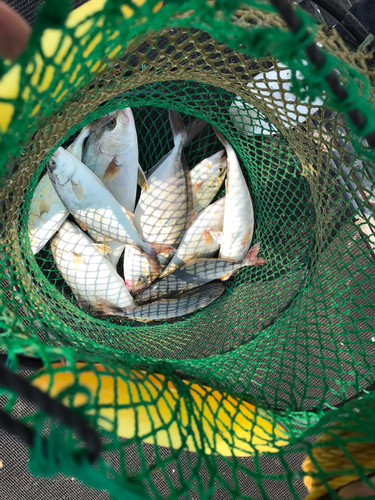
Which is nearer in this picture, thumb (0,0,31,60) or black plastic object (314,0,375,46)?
thumb (0,0,31,60)

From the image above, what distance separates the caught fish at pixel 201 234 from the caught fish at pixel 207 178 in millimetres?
88

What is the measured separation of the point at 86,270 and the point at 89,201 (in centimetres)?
31

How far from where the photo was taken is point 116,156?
1.51 m

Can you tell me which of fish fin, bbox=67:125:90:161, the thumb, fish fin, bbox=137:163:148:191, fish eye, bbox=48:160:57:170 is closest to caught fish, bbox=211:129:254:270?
fish fin, bbox=137:163:148:191

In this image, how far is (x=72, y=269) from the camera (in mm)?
1466

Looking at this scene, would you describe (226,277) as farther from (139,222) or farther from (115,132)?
(115,132)

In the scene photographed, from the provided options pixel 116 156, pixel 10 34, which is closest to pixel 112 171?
pixel 116 156

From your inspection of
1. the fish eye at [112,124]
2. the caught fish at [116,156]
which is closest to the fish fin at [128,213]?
the caught fish at [116,156]

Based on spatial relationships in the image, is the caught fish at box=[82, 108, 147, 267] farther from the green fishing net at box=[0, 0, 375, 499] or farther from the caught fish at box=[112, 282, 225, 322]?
the caught fish at box=[112, 282, 225, 322]

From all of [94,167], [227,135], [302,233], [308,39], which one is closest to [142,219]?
[94,167]

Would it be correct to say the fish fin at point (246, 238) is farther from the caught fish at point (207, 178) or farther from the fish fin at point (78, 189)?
the fish fin at point (78, 189)

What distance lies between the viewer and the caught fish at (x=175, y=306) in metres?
1.52

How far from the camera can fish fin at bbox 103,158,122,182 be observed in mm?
1525

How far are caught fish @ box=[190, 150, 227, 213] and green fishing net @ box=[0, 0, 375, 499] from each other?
11 cm
